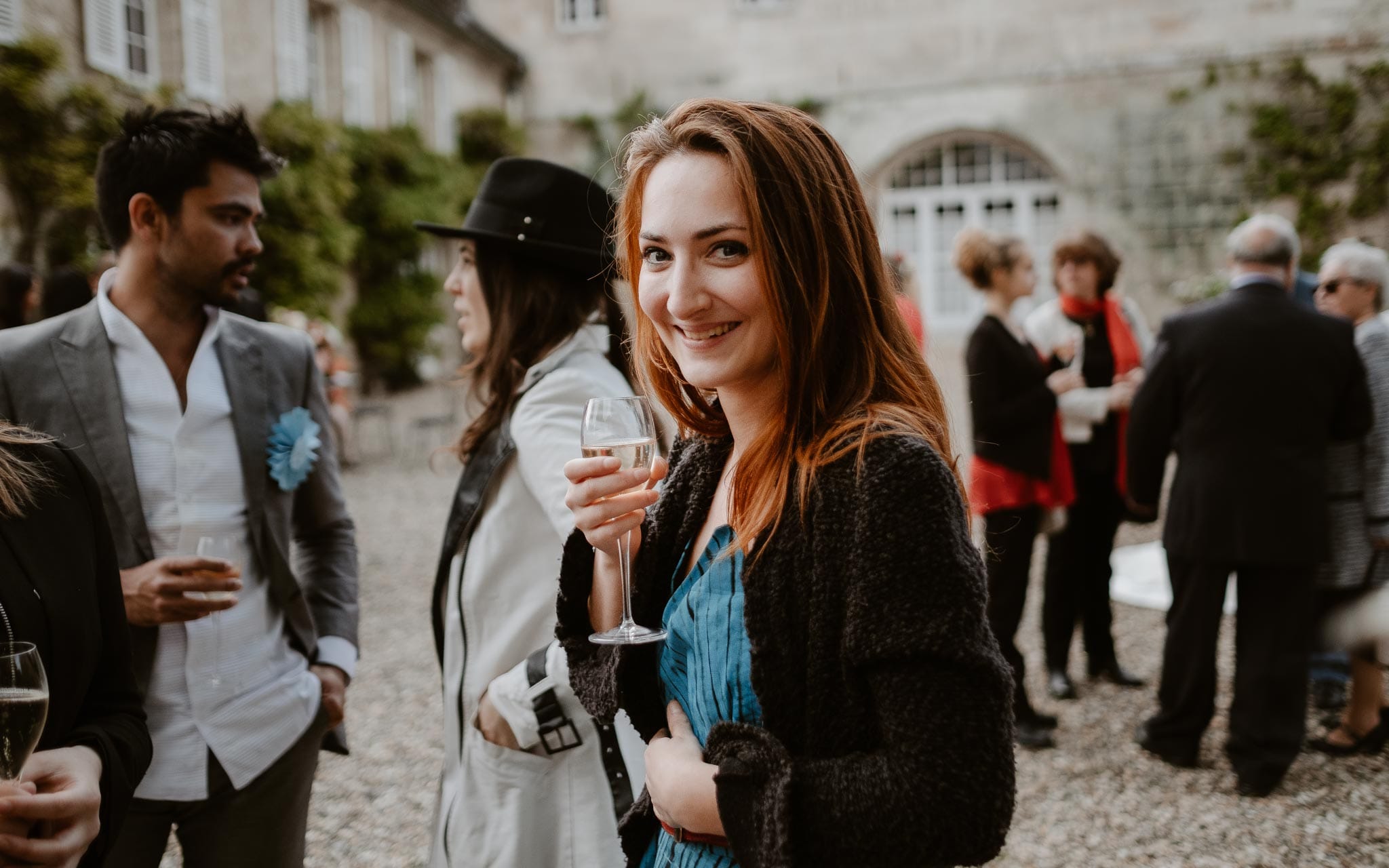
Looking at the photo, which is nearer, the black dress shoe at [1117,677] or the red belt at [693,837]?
the red belt at [693,837]

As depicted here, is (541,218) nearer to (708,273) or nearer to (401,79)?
(708,273)

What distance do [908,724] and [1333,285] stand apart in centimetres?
464

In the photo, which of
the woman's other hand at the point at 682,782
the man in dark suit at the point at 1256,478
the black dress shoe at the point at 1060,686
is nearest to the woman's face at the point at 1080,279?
the man in dark suit at the point at 1256,478

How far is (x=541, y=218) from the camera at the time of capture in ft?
7.77

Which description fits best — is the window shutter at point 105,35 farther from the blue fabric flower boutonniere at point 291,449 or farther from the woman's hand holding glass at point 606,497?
the woman's hand holding glass at point 606,497

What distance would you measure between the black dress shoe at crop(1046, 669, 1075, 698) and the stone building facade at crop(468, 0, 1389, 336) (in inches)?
542

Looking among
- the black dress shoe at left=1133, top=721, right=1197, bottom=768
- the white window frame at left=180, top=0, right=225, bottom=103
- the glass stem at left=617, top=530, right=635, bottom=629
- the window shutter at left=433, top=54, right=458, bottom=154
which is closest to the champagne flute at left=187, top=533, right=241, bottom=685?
the glass stem at left=617, top=530, right=635, bottom=629

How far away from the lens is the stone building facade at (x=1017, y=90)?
17.6 metres

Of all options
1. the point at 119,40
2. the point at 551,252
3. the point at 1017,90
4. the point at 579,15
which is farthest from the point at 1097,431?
the point at 579,15

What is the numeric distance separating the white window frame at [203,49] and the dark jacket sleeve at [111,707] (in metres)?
12.8

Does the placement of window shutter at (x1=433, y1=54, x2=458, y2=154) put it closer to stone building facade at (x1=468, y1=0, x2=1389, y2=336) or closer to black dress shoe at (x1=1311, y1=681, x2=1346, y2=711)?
stone building facade at (x1=468, y1=0, x2=1389, y2=336)

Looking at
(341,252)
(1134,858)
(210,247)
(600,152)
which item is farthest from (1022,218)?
(210,247)

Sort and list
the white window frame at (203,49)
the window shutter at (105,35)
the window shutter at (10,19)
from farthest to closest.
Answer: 1. the white window frame at (203,49)
2. the window shutter at (105,35)
3. the window shutter at (10,19)

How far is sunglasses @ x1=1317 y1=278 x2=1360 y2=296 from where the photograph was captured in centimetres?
468
